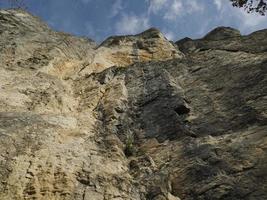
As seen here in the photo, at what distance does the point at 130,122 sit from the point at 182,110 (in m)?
2.62

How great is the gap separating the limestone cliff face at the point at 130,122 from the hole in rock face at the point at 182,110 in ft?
0.16

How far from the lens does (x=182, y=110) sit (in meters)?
23.5

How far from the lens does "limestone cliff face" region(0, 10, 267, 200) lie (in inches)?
699

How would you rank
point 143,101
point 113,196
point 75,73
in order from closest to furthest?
point 113,196, point 143,101, point 75,73

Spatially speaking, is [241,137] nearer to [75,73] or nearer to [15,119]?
[15,119]

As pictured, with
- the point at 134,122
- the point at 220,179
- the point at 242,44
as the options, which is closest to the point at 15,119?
the point at 134,122

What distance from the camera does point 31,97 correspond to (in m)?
24.7

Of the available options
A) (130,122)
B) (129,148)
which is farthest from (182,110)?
(129,148)

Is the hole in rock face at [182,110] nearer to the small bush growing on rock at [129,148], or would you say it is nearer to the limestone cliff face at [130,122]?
the limestone cliff face at [130,122]

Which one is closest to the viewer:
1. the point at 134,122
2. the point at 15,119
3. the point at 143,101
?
the point at 15,119

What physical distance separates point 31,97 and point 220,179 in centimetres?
1149

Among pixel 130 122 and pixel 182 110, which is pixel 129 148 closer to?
pixel 130 122

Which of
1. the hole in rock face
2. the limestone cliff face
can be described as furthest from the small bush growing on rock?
the hole in rock face

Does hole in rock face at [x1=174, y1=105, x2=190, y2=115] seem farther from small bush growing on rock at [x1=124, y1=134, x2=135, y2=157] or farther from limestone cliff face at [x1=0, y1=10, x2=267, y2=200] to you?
small bush growing on rock at [x1=124, y1=134, x2=135, y2=157]
